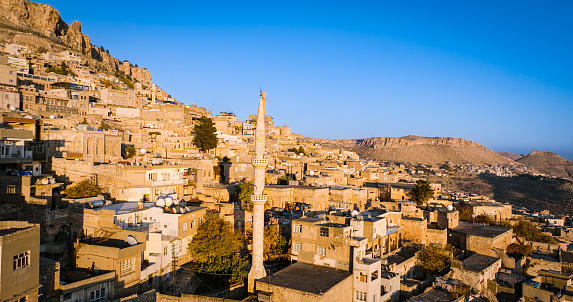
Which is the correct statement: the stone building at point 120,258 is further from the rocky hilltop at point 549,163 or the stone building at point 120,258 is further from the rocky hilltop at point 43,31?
the rocky hilltop at point 549,163

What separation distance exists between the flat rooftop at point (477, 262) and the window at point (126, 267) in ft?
57.6

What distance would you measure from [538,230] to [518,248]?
20.0 ft

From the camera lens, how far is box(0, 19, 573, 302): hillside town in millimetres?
15203

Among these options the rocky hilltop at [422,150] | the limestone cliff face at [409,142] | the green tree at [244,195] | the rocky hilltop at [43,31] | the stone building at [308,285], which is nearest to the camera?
the stone building at [308,285]

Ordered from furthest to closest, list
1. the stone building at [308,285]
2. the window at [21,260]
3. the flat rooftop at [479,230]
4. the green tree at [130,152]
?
the green tree at [130,152], the flat rooftop at [479,230], the stone building at [308,285], the window at [21,260]

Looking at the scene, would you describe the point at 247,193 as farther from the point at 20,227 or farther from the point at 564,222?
the point at 564,222

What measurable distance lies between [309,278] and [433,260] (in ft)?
31.3

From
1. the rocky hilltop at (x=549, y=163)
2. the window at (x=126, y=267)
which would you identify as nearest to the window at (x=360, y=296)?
the window at (x=126, y=267)

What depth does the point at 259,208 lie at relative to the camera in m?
19.7

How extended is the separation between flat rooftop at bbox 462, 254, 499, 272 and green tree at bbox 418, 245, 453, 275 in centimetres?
108

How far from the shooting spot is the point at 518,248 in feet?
90.5

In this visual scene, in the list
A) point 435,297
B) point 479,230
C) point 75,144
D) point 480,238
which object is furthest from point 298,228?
point 75,144

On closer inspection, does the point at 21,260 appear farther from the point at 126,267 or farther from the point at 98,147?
the point at 98,147

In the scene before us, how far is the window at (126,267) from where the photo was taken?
15.0 m
